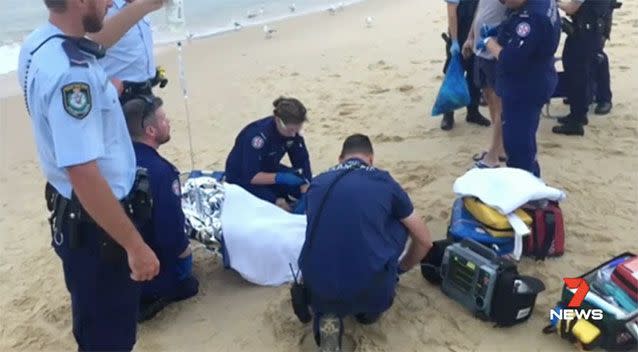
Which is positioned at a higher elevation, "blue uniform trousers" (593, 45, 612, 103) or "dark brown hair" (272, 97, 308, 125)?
"dark brown hair" (272, 97, 308, 125)

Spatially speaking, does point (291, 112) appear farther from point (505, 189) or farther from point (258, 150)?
point (505, 189)

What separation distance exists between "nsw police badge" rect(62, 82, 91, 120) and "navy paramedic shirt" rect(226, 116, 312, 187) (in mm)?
2042

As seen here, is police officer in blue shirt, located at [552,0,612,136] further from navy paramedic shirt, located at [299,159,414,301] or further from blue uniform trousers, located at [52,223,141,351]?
blue uniform trousers, located at [52,223,141,351]

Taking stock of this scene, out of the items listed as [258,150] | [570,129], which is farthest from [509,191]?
[570,129]

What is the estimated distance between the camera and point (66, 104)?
1972 mm

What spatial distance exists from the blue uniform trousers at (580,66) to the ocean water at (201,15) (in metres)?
5.87

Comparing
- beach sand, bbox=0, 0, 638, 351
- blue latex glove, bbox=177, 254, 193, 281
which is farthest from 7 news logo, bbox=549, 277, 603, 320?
blue latex glove, bbox=177, 254, 193, 281

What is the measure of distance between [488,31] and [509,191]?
1232 mm

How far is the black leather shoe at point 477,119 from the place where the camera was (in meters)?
5.55

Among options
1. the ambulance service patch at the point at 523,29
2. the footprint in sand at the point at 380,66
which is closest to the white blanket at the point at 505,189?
the ambulance service patch at the point at 523,29

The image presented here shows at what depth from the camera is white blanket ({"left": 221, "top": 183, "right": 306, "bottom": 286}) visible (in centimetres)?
353

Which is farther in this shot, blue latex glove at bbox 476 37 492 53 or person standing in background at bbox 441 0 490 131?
person standing in background at bbox 441 0 490 131

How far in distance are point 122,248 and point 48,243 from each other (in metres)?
2.26

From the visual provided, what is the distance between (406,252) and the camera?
11.0 ft
